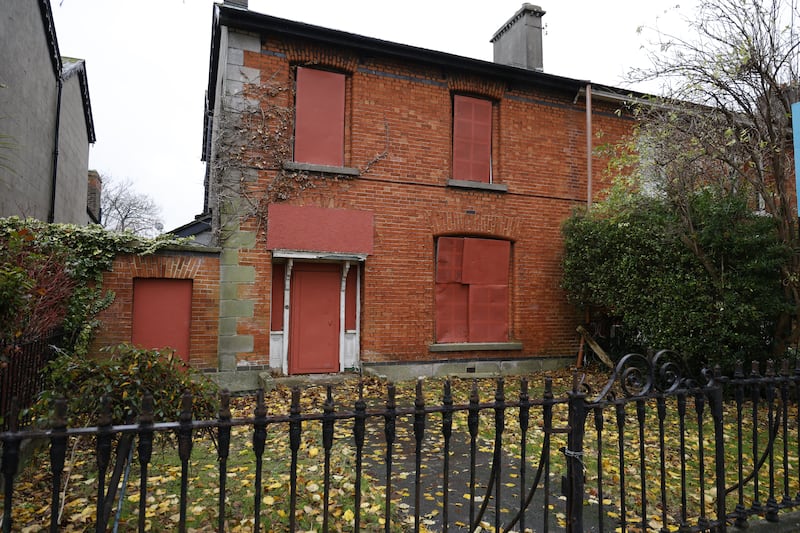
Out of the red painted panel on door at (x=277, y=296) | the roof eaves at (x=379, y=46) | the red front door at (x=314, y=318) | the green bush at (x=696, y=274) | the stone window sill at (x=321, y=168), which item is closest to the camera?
the green bush at (x=696, y=274)

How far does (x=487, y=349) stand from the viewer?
10.7 metres

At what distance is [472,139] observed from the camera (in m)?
11.0

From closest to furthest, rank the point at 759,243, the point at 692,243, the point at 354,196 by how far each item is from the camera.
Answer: the point at 759,243 < the point at 692,243 < the point at 354,196

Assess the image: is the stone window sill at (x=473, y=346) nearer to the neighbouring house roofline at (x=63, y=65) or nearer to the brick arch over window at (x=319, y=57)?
the brick arch over window at (x=319, y=57)

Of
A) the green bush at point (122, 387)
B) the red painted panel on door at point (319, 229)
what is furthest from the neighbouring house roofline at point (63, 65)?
the green bush at point (122, 387)

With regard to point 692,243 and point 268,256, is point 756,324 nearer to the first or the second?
point 692,243

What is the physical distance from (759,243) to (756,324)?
139 centimetres

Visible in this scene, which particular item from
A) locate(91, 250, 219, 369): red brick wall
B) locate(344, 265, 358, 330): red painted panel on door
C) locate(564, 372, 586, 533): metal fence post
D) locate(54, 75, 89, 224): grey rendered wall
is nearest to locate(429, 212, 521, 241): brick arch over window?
locate(344, 265, 358, 330): red painted panel on door

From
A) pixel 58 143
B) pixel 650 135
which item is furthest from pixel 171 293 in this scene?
pixel 650 135

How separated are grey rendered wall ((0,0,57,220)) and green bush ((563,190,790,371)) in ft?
37.2

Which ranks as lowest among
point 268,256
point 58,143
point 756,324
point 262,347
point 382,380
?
point 382,380

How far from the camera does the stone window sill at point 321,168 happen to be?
9.32m

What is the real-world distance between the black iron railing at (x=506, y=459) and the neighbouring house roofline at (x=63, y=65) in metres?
11.5

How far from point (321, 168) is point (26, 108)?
22.3 ft
